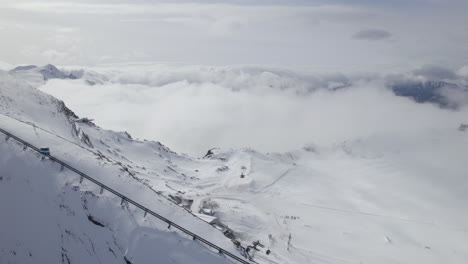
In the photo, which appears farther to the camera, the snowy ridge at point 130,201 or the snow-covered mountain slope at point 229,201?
the snow-covered mountain slope at point 229,201

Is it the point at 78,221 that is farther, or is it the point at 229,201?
the point at 229,201

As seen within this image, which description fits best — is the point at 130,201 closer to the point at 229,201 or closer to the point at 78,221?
the point at 78,221

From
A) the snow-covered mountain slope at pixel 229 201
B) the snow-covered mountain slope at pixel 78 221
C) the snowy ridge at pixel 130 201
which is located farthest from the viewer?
the snow-covered mountain slope at pixel 229 201

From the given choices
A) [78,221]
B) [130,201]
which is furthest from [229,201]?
[78,221]

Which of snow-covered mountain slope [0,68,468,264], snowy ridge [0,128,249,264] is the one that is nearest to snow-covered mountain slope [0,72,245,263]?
snow-covered mountain slope [0,68,468,264]

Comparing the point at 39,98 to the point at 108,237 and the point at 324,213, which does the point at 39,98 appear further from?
the point at 324,213

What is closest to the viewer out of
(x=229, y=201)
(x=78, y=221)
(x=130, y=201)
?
(x=78, y=221)

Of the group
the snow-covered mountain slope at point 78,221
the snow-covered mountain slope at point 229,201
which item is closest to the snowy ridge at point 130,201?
the snow-covered mountain slope at point 78,221

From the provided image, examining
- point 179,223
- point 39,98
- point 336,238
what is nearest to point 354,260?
point 336,238

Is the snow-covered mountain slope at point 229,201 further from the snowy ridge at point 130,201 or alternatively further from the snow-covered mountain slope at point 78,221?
the snowy ridge at point 130,201
